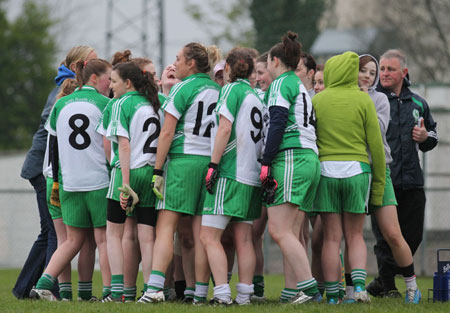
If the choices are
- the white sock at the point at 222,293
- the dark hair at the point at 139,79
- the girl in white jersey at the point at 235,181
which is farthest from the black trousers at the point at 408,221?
the dark hair at the point at 139,79

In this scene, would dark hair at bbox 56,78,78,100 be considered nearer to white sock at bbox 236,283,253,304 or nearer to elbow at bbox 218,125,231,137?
elbow at bbox 218,125,231,137

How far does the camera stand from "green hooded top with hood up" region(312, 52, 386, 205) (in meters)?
7.10

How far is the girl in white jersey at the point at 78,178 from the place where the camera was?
297 inches

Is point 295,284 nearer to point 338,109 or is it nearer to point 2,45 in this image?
point 338,109

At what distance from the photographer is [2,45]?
36.6 meters

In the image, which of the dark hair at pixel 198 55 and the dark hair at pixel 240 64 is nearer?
the dark hair at pixel 240 64

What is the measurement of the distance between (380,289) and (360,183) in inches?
77.6

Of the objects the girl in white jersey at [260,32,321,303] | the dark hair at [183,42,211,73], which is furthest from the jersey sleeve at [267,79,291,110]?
the dark hair at [183,42,211,73]

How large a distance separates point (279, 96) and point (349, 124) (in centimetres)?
71

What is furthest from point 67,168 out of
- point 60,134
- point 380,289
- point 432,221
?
point 432,221

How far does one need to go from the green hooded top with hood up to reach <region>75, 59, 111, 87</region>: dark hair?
85.4 inches

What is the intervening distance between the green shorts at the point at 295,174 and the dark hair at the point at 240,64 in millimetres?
839

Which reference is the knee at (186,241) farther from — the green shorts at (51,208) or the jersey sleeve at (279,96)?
the jersey sleeve at (279,96)

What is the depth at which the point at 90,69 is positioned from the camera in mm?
7789
